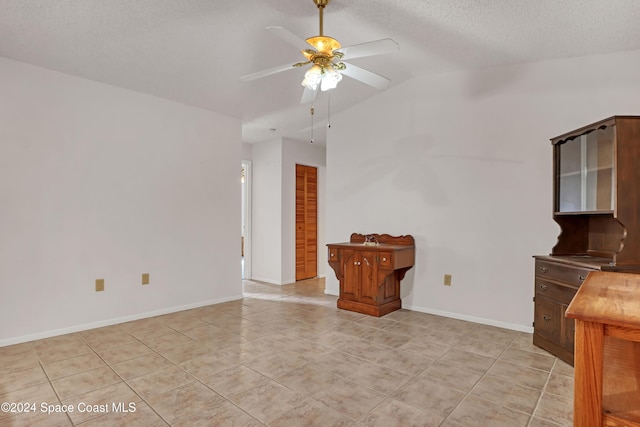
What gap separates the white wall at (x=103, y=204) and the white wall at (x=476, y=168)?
1.96 m

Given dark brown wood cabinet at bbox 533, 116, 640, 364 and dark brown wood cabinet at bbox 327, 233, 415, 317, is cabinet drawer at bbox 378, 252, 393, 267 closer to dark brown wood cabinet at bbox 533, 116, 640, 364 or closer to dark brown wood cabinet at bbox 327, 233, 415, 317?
dark brown wood cabinet at bbox 327, 233, 415, 317

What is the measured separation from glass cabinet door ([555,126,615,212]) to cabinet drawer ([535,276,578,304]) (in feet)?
2.00

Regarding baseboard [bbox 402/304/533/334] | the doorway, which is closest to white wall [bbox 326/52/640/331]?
baseboard [bbox 402/304/533/334]

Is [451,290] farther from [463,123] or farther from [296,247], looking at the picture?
[296,247]

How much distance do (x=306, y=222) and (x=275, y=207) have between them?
66cm

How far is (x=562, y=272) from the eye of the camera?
2.65 m

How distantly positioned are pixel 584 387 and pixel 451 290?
306 cm

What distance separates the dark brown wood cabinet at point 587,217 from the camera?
2.36m

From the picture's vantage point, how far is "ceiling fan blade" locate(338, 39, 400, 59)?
213cm

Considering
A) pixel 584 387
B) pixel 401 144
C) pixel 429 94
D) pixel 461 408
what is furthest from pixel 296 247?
pixel 584 387

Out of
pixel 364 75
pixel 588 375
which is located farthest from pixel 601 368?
pixel 364 75

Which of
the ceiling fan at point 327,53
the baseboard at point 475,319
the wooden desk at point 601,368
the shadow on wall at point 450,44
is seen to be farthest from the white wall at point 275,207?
the wooden desk at point 601,368

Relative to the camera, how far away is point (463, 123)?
148 inches

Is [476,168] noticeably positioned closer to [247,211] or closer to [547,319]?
[547,319]
